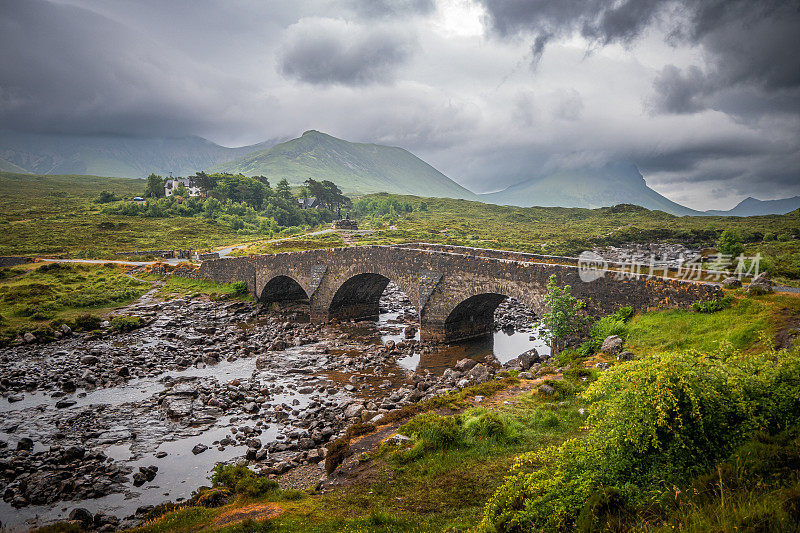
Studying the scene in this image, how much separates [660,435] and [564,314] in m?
12.7

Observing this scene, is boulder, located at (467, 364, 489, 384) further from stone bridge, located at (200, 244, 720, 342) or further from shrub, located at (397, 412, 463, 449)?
shrub, located at (397, 412, 463, 449)

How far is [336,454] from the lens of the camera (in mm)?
11039

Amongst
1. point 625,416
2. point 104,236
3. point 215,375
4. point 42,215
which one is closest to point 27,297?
point 215,375

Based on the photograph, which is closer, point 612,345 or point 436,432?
point 436,432

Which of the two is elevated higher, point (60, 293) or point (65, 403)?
point (60, 293)

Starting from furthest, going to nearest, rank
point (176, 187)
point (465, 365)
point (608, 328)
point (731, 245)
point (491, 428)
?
point (176, 187)
point (731, 245)
point (465, 365)
point (608, 328)
point (491, 428)

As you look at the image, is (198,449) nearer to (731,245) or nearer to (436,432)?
(436,432)

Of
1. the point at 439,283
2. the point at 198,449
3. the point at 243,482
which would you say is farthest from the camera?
the point at 439,283

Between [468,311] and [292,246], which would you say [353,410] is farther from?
[292,246]

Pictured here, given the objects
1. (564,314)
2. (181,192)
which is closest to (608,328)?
(564,314)

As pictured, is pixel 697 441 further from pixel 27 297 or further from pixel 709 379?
pixel 27 297

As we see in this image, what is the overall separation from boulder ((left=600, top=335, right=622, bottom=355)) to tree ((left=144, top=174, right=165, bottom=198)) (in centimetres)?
11902

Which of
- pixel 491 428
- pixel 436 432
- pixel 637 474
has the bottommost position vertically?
pixel 436 432

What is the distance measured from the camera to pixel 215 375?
22.1 m
